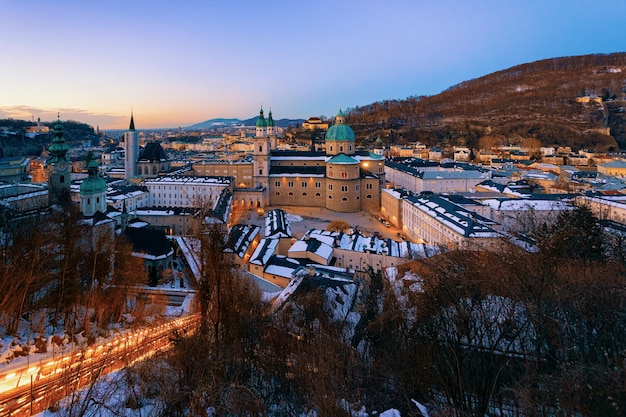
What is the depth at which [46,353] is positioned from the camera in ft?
27.0

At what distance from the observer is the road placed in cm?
603

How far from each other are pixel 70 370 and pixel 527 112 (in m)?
83.7

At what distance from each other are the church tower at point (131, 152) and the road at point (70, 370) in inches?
1221

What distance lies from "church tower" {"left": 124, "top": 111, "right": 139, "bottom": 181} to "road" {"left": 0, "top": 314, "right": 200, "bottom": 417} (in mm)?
31004

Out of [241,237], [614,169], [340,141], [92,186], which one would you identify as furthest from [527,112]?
[92,186]

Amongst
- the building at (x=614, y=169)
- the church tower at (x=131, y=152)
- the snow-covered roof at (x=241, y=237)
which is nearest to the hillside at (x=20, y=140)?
the church tower at (x=131, y=152)

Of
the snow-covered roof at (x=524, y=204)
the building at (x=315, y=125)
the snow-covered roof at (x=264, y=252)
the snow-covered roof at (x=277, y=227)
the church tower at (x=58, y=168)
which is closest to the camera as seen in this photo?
the snow-covered roof at (x=264, y=252)

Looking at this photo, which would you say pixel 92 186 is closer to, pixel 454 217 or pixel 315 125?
pixel 454 217

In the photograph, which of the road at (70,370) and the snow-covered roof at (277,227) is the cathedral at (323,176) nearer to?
the snow-covered roof at (277,227)

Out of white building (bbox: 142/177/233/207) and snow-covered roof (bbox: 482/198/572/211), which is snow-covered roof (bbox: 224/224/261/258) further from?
snow-covered roof (bbox: 482/198/572/211)

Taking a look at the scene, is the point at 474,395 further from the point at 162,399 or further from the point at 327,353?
the point at 162,399

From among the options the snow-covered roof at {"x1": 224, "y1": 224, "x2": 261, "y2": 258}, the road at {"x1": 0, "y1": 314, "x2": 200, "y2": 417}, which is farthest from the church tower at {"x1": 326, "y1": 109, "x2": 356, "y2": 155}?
the road at {"x1": 0, "y1": 314, "x2": 200, "y2": 417}

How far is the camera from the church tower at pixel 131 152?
37.5 meters

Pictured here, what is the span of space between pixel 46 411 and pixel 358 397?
13.7ft
